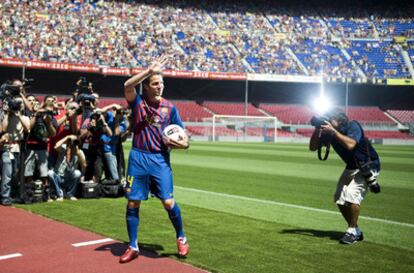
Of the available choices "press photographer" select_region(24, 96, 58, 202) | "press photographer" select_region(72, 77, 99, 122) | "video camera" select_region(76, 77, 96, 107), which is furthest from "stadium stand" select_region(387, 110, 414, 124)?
"press photographer" select_region(24, 96, 58, 202)

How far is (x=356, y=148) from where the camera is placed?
7.06 meters

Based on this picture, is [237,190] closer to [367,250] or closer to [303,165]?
[367,250]

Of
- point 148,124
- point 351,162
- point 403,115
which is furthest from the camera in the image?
point 403,115

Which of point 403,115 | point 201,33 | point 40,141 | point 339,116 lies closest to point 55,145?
point 40,141

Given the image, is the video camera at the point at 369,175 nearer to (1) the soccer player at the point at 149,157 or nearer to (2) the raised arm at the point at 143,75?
(1) the soccer player at the point at 149,157

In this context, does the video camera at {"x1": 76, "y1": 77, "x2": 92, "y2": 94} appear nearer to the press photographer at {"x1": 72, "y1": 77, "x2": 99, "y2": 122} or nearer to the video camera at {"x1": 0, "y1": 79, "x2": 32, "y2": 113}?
the press photographer at {"x1": 72, "y1": 77, "x2": 99, "y2": 122}

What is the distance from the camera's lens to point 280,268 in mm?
5570

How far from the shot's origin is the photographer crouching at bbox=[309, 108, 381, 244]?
6.84m

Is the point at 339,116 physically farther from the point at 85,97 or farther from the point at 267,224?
the point at 85,97

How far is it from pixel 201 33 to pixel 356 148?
4605cm

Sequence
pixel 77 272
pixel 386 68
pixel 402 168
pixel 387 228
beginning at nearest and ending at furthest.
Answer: pixel 77 272
pixel 387 228
pixel 402 168
pixel 386 68

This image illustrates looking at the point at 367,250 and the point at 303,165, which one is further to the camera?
the point at 303,165

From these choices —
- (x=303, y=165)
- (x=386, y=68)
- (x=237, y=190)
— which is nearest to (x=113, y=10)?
(x=386, y=68)

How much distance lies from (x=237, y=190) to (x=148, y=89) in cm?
705
